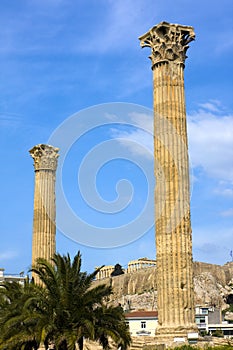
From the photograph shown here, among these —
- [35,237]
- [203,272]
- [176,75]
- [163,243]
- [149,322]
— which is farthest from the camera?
[203,272]

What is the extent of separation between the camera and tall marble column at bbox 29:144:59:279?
34688mm

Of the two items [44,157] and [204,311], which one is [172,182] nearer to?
[44,157]

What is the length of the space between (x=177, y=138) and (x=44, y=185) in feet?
47.0

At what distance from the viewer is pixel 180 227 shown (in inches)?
907

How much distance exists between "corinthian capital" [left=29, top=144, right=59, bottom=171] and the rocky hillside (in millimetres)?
39975

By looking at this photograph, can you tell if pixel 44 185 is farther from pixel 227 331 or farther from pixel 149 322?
pixel 227 331

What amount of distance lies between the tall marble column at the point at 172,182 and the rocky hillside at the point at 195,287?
5170cm

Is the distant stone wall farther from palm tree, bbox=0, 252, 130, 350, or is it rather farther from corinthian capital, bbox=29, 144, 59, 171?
palm tree, bbox=0, 252, 130, 350

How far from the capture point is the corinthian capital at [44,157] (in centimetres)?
3678

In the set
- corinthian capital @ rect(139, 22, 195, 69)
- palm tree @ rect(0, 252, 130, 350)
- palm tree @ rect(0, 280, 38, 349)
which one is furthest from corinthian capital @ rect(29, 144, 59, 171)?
palm tree @ rect(0, 252, 130, 350)

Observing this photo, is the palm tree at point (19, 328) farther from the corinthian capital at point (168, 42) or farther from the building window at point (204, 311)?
the building window at point (204, 311)

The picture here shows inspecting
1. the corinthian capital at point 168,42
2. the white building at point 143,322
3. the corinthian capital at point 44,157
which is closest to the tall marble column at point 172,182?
the corinthian capital at point 168,42

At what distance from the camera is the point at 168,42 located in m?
24.8

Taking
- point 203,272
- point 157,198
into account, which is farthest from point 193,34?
point 203,272
